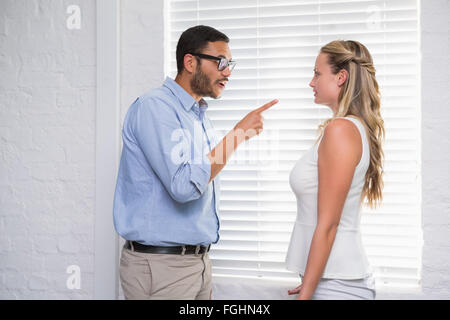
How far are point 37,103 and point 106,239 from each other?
2.69 ft

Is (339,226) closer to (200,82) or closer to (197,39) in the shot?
(200,82)

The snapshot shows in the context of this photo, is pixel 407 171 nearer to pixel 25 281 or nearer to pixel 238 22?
pixel 238 22

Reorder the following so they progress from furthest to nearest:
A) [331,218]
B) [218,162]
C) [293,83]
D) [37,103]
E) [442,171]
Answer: [37,103] < [293,83] < [442,171] < [218,162] < [331,218]

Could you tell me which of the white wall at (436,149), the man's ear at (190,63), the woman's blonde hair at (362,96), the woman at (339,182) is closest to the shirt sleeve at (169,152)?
the man's ear at (190,63)

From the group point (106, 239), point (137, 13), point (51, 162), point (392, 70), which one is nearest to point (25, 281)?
point (106, 239)

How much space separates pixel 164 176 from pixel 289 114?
0.83 meters

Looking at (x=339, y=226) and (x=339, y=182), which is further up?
(x=339, y=182)

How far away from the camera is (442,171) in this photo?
5.73 feet

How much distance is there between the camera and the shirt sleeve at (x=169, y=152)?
129cm

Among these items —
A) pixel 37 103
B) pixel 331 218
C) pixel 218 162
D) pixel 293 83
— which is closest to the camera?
pixel 331 218

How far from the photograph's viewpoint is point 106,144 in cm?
192

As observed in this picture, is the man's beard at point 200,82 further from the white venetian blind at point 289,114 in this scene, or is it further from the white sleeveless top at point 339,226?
the white sleeveless top at point 339,226

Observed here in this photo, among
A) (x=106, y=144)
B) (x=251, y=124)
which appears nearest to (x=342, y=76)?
(x=251, y=124)

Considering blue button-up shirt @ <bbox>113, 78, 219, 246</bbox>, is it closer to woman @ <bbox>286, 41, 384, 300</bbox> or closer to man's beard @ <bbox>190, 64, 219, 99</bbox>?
man's beard @ <bbox>190, 64, 219, 99</bbox>
